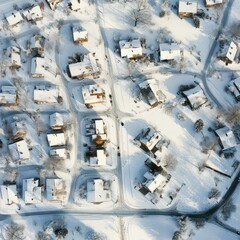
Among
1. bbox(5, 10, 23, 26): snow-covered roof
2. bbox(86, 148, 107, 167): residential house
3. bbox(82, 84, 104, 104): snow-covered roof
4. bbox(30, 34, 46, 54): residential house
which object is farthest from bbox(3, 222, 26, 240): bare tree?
bbox(5, 10, 23, 26): snow-covered roof

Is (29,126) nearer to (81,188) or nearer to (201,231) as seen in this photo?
(81,188)

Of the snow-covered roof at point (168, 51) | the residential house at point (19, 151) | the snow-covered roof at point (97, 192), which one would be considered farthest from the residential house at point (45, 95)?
the snow-covered roof at point (168, 51)

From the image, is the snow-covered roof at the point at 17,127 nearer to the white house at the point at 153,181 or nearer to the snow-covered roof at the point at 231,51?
the white house at the point at 153,181

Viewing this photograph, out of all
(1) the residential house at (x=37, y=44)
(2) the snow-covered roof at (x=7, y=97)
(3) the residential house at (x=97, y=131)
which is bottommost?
(3) the residential house at (x=97, y=131)

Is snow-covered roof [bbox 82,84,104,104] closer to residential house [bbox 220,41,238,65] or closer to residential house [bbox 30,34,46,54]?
residential house [bbox 30,34,46,54]

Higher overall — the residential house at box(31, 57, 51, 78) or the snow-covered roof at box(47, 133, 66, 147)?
the residential house at box(31, 57, 51, 78)

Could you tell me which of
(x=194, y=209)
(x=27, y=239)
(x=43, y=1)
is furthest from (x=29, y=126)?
(x=194, y=209)

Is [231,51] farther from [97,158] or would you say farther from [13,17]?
[13,17]
